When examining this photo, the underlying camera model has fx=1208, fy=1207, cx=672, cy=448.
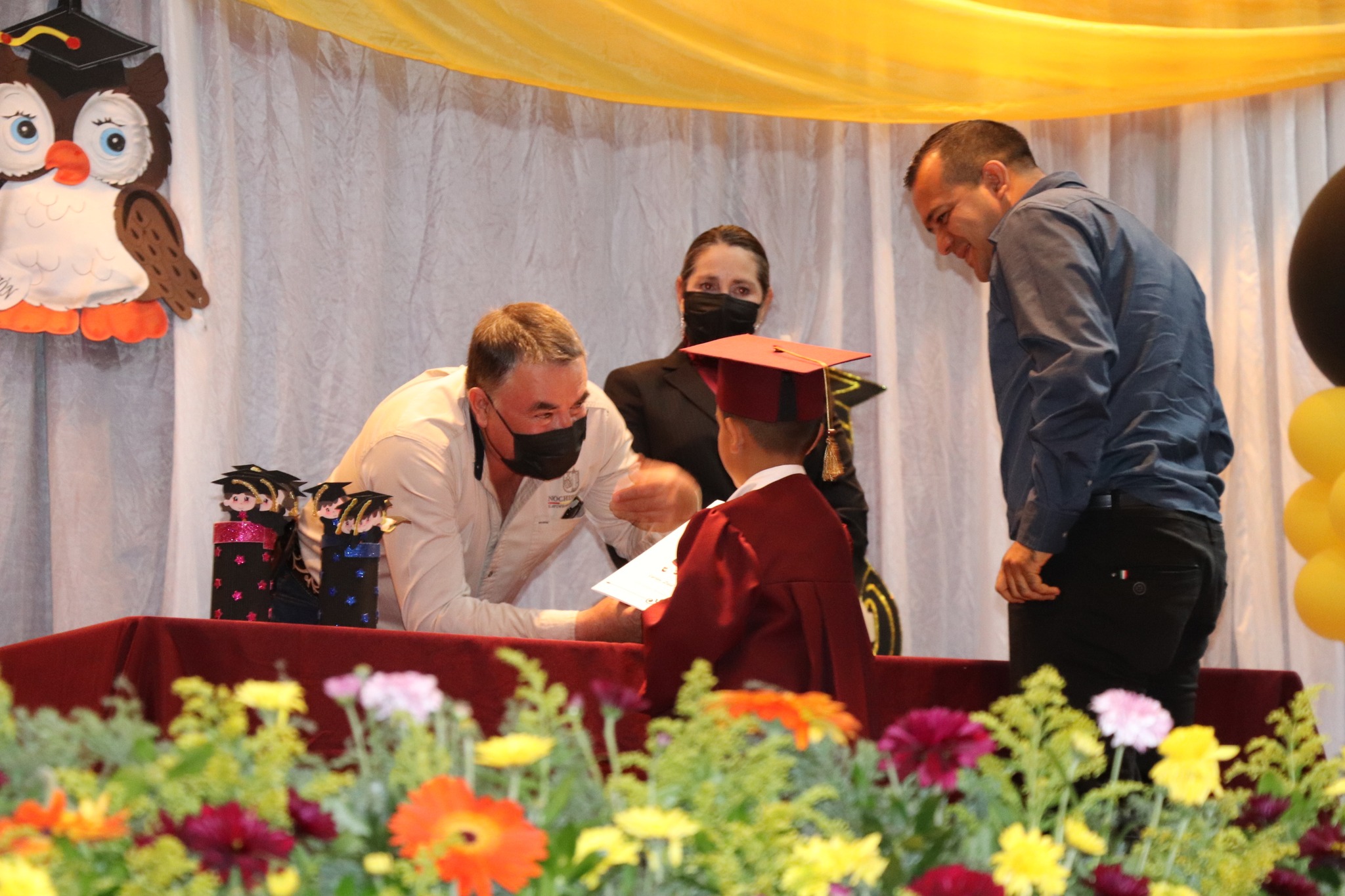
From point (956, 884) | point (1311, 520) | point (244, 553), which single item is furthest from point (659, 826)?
point (1311, 520)

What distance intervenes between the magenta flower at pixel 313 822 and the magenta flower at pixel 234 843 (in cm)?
3

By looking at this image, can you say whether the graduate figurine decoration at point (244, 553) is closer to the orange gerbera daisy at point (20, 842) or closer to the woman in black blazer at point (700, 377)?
the woman in black blazer at point (700, 377)

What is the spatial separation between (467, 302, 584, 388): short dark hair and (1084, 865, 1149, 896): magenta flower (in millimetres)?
1717

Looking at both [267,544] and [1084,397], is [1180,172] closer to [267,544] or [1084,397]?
[1084,397]

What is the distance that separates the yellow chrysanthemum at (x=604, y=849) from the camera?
0.62 metres

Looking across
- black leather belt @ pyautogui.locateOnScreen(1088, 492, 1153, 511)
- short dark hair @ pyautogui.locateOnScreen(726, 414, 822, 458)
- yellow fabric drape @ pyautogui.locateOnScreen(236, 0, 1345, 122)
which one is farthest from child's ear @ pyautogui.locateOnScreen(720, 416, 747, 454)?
yellow fabric drape @ pyautogui.locateOnScreen(236, 0, 1345, 122)

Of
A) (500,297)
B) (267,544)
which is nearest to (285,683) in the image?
(267,544)

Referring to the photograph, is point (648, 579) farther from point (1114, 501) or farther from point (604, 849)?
point (604, 849)

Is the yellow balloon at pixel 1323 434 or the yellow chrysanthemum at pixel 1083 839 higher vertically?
the yellow balloon at pixel 1323 434

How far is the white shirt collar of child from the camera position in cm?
197

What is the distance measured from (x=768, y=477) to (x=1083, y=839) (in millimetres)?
1296

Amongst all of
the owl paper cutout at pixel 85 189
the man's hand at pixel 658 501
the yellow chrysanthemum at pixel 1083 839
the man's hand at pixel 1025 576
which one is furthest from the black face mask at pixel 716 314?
the yellow chrysanthemum at pixel 1083 839

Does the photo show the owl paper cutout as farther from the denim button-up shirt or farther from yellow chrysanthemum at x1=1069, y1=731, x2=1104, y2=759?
yellow chrysanthemum at x1=1069, y1=731, x2=1104, y2=759

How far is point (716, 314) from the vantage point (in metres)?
2.80
